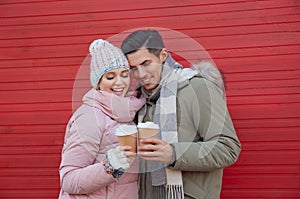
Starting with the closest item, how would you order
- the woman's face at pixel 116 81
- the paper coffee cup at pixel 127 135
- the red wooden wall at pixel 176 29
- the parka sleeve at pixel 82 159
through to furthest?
the paper coffee cup at pixel 127 135, the parka sleeve at pixel 82 159, the woman's face at pixel 116 81, the red wooden wall at pixel 176 29

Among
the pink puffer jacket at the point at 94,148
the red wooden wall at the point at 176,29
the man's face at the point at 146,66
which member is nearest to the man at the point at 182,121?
the man's face at the point at 146,66

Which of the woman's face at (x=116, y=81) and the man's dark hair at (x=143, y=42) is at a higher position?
Answer: the man's dark hair at (x=143, y=42)

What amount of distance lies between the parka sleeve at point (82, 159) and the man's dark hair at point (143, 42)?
0.39 metres

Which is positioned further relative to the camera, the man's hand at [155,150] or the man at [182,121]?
the man at [182,121]

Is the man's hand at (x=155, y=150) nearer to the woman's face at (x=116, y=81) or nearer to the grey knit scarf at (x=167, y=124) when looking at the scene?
the grey knit scarf at (x=167, y=124)

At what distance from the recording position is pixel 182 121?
2.10 meters

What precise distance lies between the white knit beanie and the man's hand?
41 centimetres

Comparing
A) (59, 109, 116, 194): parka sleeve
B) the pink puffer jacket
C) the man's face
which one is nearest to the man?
the man's face

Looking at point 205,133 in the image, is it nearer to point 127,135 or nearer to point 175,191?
point 175,191

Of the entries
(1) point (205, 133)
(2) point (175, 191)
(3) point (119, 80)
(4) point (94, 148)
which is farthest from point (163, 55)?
(2) point (175, 191)

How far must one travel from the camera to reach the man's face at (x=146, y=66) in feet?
6.72

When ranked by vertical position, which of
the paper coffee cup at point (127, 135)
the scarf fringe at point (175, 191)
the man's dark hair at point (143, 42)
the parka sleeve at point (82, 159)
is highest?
the man's dark hair at point (143, 42)

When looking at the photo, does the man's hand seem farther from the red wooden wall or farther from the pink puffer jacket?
the red wooden wall

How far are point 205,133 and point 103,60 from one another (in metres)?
0.62
